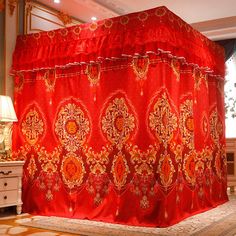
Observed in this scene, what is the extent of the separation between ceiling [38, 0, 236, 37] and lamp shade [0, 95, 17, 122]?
5.41 feet

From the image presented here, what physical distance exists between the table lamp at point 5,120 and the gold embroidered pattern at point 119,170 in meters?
1.35

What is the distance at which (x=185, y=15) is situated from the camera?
6684 millimetres

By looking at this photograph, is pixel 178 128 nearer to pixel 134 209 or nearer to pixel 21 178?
pixel 134 209

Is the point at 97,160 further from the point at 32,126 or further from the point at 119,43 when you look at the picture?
the point at 119,43

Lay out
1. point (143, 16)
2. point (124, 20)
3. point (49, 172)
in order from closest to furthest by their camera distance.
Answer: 1. point (143, 16)
2. point (124, 20)
3. point (49, 172)

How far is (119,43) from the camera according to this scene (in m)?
4.23

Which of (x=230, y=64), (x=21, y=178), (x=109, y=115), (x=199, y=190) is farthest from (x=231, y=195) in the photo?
(x=21, y=178)

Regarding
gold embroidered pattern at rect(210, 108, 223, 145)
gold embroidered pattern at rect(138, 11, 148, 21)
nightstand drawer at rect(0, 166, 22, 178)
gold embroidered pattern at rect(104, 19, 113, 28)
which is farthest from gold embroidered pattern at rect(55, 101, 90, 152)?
gold embroidered pattern at rect(210, 108, 223, 145)

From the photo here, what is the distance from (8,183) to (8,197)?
0.52 feet

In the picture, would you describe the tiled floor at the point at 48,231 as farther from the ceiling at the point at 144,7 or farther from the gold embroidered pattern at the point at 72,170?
the ceiling at the point at 144,7

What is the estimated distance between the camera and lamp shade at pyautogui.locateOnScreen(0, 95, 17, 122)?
4549mm

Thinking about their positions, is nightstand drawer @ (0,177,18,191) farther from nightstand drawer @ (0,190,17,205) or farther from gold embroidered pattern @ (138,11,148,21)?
gold embroidered pattern @ (138,11,148,21)

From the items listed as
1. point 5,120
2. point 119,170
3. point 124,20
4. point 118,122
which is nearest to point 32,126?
point 5,120

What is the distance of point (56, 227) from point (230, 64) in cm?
496
